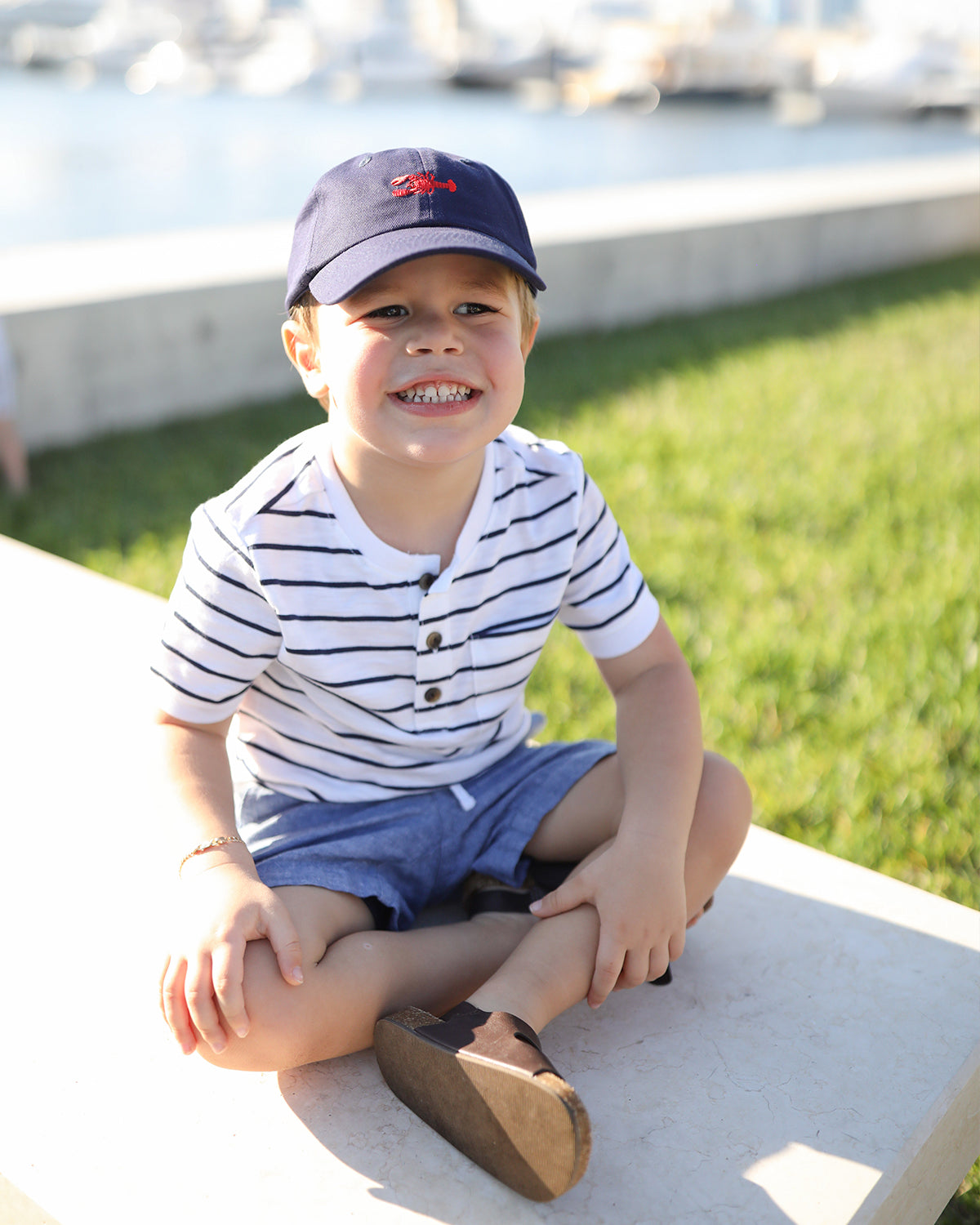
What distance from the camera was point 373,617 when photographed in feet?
4.71

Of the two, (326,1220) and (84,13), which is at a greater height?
(84,13)

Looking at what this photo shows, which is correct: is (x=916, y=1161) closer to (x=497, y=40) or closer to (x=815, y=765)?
(x=815, y=765)

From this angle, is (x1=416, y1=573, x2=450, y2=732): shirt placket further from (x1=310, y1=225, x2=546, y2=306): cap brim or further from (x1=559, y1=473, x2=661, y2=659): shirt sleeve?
(x1=310, y1=225, x2=546, y2=306): cap brim

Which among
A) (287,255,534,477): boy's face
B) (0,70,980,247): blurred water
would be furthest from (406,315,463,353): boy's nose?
(0,70,980,247): blurred water

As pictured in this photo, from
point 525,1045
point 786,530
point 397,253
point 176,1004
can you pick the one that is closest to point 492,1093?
point 525,1045

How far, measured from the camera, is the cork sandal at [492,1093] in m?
1.11

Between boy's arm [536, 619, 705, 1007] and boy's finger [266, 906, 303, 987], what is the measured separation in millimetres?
286

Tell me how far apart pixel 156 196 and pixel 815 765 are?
10.2m

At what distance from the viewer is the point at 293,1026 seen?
128cm

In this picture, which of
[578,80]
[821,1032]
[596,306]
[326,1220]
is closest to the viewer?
[326,1220]

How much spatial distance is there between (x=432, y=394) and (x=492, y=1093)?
706 mm

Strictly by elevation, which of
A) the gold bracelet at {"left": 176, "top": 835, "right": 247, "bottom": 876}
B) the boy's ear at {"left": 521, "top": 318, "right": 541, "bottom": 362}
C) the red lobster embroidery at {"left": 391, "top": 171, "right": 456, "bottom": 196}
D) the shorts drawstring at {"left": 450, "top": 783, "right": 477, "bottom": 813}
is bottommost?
the shorts drawstring at {"left": 450, "top": 783, "right": 477, "bottom": 813}

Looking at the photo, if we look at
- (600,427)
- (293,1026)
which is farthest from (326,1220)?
(600,427)

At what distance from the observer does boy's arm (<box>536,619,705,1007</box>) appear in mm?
1370
